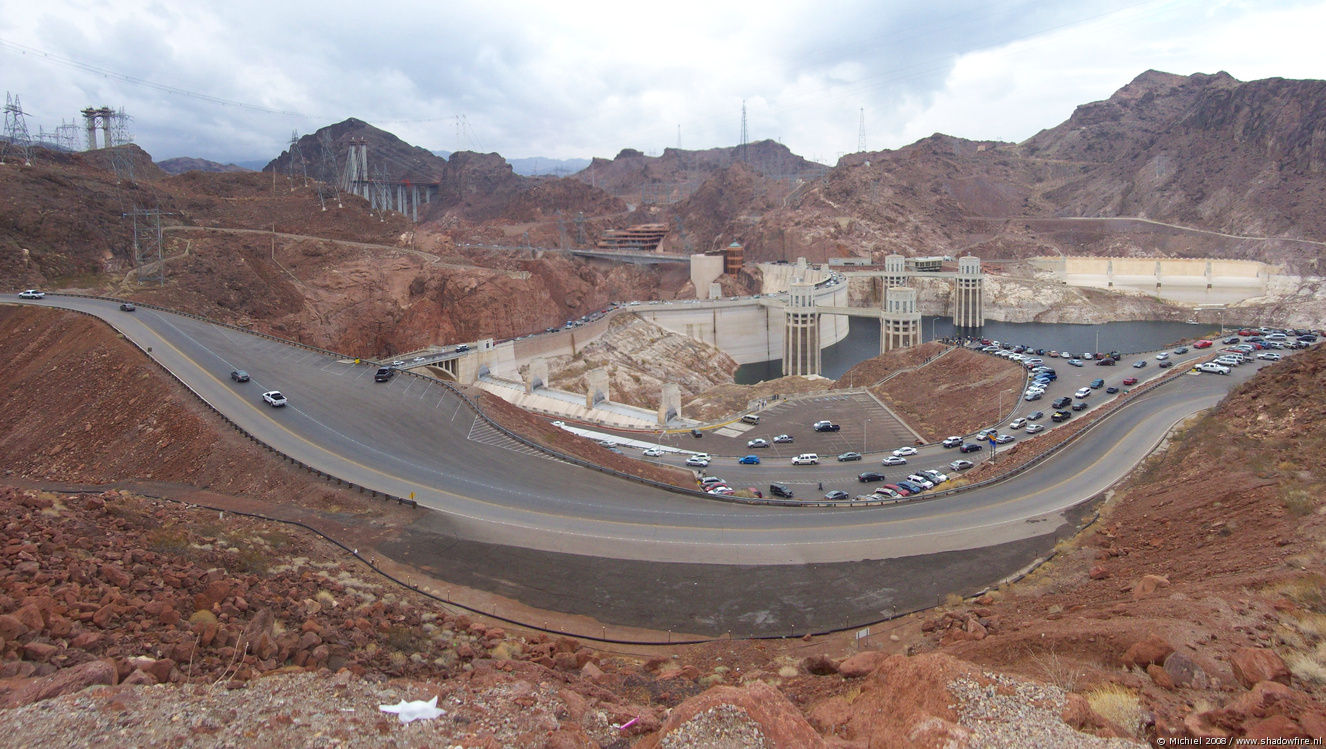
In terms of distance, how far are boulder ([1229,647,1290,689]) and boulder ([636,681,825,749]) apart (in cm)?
646

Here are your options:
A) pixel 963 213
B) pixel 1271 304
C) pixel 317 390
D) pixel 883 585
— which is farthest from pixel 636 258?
pixel 883 585

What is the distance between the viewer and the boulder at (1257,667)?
1154 centimetres

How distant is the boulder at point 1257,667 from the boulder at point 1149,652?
0.87 meters

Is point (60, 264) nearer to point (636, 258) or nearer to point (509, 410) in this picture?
point (509, 410)

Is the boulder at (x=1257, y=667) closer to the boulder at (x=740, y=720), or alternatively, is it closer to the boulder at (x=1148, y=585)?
the boulder at (x=1148, y=585)

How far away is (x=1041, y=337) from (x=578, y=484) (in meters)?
105

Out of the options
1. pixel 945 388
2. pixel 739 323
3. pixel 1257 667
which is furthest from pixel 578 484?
pixel 739 323

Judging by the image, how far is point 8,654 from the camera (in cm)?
1131

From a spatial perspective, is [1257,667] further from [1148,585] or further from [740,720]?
[740,720]

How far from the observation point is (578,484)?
32.1m

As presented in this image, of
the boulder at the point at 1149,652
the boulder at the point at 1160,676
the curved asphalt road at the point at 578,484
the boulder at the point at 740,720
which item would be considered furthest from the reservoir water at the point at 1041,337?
the boulder at the point at 740,720

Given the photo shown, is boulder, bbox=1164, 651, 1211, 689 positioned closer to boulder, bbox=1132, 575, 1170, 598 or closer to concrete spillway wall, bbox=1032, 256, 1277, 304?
boulder, bbox=1132, 575, 1170, 598

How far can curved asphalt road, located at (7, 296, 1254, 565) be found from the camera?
26.5 metres

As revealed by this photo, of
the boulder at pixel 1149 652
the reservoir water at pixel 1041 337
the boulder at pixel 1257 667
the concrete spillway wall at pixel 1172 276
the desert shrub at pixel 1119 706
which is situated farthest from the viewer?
the concrete spillway wall at pixel 1172 276
